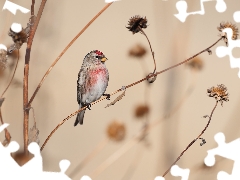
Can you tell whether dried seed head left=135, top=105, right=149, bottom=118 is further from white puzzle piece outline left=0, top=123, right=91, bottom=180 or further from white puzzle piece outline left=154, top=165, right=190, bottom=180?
white puzzle piece outline left=0, top=123, right=91, bottom=180

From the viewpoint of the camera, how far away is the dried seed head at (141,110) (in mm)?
914

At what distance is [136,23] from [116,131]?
1.04ft

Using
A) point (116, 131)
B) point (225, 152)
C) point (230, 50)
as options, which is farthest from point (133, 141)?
point (230, 50)

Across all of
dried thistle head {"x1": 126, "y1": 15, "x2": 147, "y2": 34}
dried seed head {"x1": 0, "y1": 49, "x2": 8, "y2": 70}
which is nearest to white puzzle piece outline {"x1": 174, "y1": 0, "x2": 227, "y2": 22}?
dried thistle head {"x1": 126, "y1": 15, "x2": 147, "y2": 34}

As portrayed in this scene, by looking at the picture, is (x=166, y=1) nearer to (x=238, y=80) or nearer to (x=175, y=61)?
(x=175, y=61)

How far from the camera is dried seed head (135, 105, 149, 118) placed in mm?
914

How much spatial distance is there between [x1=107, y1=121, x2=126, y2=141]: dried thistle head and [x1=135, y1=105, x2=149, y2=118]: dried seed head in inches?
2.2

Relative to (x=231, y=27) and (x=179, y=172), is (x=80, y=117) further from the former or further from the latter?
(x=231, y=27)

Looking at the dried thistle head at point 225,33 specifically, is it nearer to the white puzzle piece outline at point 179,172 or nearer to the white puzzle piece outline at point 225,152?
the white puzzle piece outline at point 225,152

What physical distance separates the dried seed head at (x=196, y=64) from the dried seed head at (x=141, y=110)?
0.60ft

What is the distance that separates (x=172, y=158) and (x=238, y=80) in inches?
12.1

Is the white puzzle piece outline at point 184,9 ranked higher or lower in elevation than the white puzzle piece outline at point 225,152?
higher

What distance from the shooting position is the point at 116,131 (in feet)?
2.95

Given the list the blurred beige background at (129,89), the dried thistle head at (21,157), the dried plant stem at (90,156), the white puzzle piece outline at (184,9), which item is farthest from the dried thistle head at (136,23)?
the dried thistle head at (21,157)
